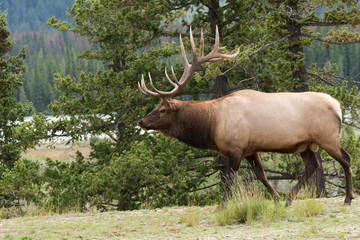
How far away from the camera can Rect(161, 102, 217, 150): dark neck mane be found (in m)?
8.59

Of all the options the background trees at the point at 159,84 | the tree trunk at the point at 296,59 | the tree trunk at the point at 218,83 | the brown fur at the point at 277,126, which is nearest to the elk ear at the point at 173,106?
the brown fur at the point at 277,126

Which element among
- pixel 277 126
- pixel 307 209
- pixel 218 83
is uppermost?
pixel 218 83

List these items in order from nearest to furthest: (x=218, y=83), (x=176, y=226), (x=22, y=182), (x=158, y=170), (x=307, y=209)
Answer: (x=307, y=209) → (x=176, y=226) → (x=158, y=170) → (x=22, y=182) → (x=218, y=83)

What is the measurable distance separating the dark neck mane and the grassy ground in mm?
1198

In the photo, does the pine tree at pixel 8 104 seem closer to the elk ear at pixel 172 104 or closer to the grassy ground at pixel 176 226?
the grassy ground at pixel 176 226

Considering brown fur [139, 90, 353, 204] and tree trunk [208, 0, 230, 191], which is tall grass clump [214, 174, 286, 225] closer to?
brown fur [139, 90, 353, 204]

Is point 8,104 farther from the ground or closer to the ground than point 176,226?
farther from the ground

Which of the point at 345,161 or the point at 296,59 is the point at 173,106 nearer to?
the point at 345,161

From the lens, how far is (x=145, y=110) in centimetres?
1520

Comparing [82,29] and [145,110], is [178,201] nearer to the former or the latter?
[145,110]

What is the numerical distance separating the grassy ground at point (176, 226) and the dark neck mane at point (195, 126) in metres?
Result: 1.20

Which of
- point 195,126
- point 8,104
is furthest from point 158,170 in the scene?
point 8,104

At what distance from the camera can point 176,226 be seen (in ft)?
24.8

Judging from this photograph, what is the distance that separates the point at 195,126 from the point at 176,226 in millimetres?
1856
